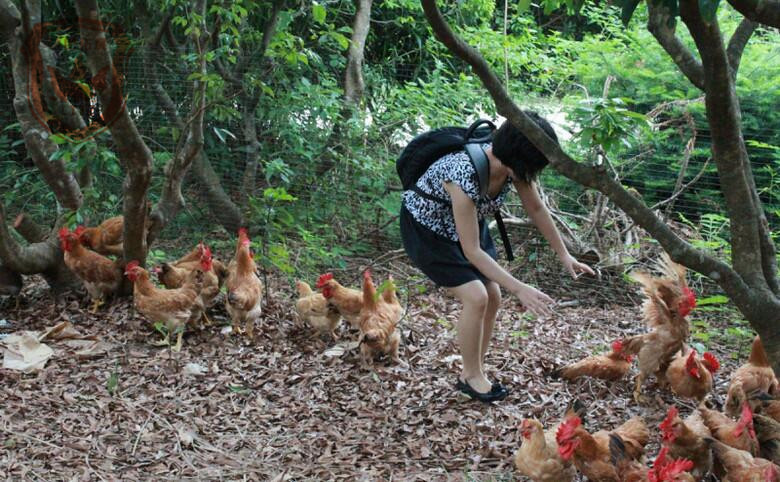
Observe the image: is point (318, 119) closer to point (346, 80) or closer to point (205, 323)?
point (346, 80)

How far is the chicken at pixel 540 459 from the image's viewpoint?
3.46 metres

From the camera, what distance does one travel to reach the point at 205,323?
564cm

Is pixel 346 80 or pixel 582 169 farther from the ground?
pixel 582 169

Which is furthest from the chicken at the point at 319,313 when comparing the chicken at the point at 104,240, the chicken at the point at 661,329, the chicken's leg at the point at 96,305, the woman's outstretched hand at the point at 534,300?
the woman's outstretched hand at the point at 534,300

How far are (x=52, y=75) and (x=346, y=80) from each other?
3.13 m

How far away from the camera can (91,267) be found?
18.6 feet

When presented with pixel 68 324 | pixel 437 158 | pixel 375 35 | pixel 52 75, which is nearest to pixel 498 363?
pixel 437 158

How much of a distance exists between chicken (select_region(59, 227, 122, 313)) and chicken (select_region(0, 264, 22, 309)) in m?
0.38

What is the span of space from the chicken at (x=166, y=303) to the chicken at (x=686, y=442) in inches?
127

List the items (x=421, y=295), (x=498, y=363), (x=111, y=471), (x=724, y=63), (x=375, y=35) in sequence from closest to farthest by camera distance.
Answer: (x=724, y=63), (x=111, y=471), (x=498, y=363), (x=421, y=295), (x=375, y=35)

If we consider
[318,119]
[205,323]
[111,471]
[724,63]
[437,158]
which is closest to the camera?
[724,63]

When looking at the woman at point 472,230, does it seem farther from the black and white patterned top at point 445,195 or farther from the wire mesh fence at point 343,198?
the wire mesh fence at point 343,198

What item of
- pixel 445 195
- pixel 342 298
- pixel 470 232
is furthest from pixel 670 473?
pixel 342 298

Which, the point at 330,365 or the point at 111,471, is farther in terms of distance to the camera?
the point at 330,365
